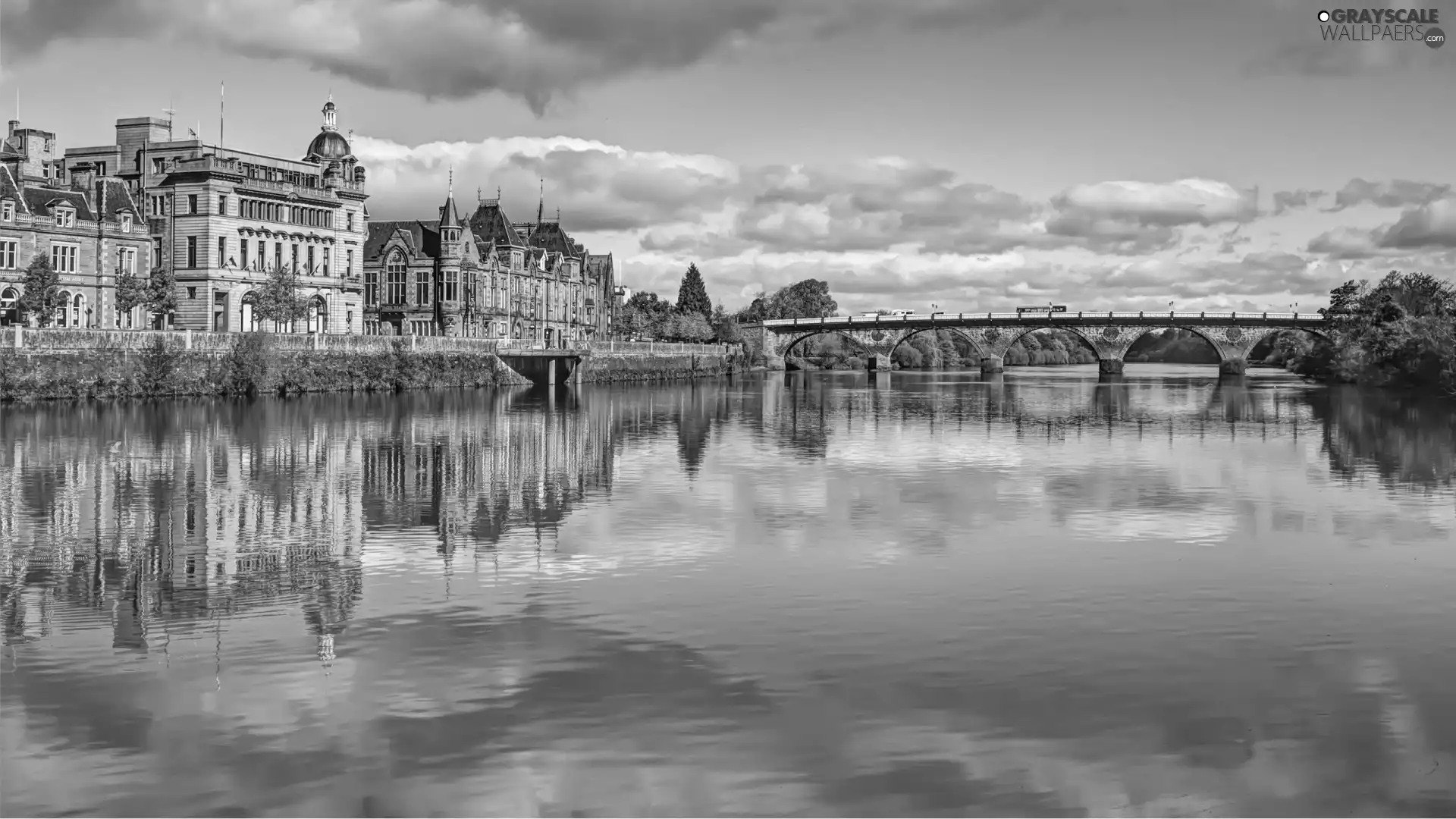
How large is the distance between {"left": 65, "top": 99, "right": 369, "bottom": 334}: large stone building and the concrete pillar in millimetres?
105673

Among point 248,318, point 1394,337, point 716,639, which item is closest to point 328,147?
point 248,318

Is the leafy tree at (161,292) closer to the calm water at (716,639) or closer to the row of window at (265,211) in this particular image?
the row of window at (265,211)

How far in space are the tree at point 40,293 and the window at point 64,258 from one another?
4449mm

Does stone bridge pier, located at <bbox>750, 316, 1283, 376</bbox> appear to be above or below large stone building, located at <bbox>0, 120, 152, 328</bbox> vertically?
below

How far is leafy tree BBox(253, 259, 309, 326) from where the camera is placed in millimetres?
102438

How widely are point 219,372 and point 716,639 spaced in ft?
232

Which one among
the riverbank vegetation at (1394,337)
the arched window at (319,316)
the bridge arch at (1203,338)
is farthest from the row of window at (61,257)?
the bridge arch at (1203,338)

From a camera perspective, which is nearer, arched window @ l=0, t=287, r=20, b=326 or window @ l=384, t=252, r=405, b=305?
arched window @ l=0, t=287, r=20, b=326

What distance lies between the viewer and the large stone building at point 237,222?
104 m

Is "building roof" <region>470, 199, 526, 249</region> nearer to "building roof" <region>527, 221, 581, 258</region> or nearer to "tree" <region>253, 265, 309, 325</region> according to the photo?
"building roof" <region>527, 221, 581, 258</region>

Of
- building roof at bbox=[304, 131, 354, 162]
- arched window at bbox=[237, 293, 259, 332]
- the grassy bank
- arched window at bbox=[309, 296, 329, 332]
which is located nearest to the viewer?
the grassy bank

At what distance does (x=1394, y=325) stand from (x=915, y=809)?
108826 mm

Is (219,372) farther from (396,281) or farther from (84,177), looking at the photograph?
(396,281)

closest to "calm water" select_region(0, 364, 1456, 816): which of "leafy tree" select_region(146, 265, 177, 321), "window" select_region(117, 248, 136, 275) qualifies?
"leafy tree" select_region(146, 265, 177, 321)
